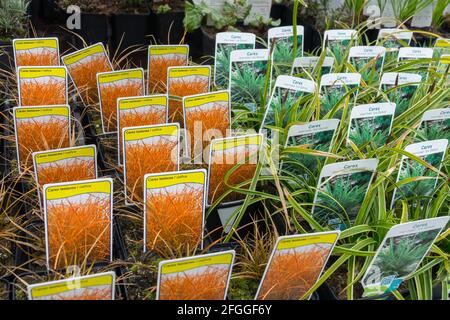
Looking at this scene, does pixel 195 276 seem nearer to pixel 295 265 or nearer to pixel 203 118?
pixel 295 265

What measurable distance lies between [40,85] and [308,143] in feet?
2.47

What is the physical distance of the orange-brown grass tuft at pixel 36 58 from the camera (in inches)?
62.3

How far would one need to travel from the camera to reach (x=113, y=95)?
59.4 inches

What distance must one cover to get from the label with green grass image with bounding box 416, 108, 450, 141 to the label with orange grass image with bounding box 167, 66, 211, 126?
632mm

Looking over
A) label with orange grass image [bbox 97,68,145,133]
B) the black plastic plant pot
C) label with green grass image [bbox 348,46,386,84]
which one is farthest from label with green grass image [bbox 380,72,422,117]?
the black plastic plant pot

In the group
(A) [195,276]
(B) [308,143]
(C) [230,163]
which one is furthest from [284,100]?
(A) [195,276]

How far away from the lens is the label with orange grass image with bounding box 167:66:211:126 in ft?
5.04

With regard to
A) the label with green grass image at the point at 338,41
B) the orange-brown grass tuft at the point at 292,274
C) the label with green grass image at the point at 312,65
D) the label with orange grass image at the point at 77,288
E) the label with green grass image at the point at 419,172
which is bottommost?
the orange-brown grass tuft at the point at 292,274

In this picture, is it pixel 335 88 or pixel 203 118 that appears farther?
pixel 335 88

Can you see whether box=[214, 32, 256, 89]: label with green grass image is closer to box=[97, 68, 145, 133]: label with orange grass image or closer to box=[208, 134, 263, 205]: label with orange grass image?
box=[97, 68, 145, 133]: label with orange grass image

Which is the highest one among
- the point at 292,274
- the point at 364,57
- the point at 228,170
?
the point at 364,57

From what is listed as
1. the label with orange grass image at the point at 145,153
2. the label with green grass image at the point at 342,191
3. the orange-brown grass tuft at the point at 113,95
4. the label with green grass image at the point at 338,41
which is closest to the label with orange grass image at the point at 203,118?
the label with orange grass image at the point at 145,153

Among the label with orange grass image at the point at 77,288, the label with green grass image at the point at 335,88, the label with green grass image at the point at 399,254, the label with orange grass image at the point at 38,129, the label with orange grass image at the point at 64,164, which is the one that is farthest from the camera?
the label with green grass image at the point at 335,88

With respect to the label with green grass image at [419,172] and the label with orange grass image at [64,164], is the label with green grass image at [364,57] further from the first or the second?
the label with orange grass image at [64,164]
